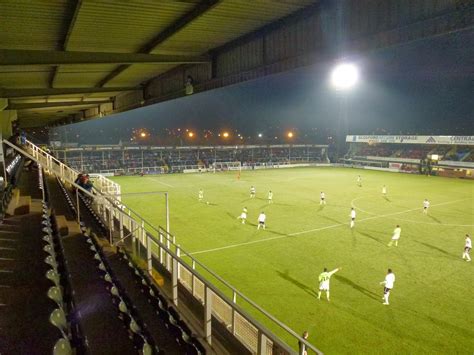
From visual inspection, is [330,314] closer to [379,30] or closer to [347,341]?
[347,341]

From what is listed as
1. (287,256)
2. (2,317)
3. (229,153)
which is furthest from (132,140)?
(2,317)

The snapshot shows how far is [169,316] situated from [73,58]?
21.5 ft

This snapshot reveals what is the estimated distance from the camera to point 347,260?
15750mm

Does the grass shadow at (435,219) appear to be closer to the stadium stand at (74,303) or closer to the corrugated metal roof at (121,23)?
the stadium stand at (74,303)

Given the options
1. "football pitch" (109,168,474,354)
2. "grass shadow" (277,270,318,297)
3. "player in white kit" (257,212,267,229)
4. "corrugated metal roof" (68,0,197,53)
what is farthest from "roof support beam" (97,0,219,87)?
"player in white kit" (257,212,267,229)

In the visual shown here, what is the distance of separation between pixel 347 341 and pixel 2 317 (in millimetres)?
8559

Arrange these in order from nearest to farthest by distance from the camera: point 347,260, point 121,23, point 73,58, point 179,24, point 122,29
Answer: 1. point 121,23
2. point 179,24
3. point 122,29
4. point 73,58
5. point 347,260

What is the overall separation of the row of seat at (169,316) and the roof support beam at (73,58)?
217 inches

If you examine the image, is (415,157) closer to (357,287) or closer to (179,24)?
(357,287)

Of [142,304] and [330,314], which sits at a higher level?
[142,304]

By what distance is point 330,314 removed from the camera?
10766mm

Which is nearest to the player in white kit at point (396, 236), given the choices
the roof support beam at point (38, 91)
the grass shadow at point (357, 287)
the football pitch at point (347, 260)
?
the football pitch at point (347, 260)

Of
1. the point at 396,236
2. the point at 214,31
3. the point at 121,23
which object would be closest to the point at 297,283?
the point at 396,236

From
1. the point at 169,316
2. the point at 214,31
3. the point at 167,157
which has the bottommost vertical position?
the point at 169,316
